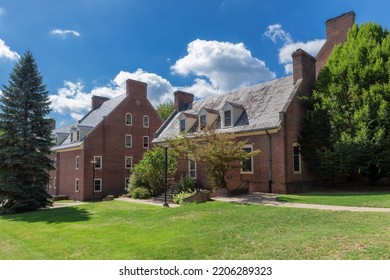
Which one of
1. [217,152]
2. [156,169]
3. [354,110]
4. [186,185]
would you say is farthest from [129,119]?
[354,110]

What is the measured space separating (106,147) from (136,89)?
24.4 feet

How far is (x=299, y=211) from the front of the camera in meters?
11.2

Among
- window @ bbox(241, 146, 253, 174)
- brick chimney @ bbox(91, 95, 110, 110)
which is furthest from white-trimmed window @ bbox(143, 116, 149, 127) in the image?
window @ bbox(241, 146, 253, 174)

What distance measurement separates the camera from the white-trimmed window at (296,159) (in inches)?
755

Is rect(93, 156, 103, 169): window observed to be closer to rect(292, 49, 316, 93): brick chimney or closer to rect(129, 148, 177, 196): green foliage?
rect(129, 148, 177, 196): green foliage

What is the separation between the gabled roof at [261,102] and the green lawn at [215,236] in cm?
792

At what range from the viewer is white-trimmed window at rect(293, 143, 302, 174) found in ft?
62.9

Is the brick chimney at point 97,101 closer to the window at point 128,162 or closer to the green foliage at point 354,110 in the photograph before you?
the window at point 128,162

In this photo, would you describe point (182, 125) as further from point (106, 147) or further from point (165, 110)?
point (165, 110)

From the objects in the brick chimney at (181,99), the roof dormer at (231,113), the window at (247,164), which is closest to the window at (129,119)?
the brick chimney at (181,99)

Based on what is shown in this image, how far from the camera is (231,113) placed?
2162 centimetres

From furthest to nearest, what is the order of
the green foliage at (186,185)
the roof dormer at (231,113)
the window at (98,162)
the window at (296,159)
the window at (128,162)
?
1. the window at (128,162)
2. the window at (98,162)
3. the roof dormer at (231,113)
4. the green foliage at (186,185)
5. the window at (296,159)
